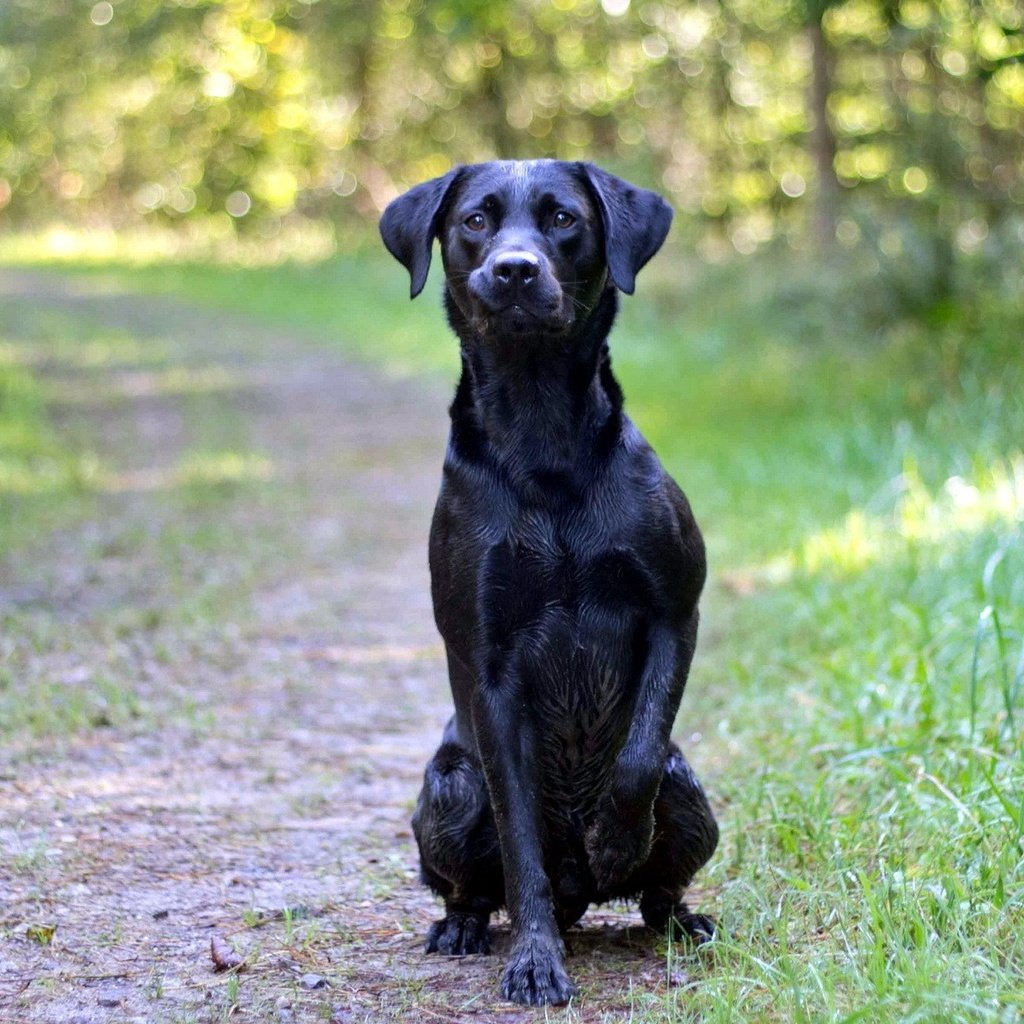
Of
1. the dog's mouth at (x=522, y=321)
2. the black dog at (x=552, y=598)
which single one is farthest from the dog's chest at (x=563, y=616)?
the dog's mouth at (x=522, y=321)

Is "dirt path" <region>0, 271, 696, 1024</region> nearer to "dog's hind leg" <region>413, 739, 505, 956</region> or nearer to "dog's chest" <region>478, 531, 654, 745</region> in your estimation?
"dog's hind leg" <region>413, 739, 505, 956</region>

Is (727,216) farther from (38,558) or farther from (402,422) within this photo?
(38,558)

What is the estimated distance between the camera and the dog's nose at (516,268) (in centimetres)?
309

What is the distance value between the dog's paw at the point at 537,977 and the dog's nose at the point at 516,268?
4.43 feet

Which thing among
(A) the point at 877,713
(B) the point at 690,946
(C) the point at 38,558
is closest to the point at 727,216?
(C) the point at 38,558

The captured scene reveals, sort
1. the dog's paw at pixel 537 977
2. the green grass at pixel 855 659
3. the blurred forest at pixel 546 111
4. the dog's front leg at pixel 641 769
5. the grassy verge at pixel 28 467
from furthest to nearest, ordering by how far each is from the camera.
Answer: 1. the blurred forest at pixel 546 111
2. the grassy verge at pixel 28 467
3. the dog's front leg at pixel 641 769
4. the dog's paw at pixel 537 977
5. the green grass at pixel 855 659

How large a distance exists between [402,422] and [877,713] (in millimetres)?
7100

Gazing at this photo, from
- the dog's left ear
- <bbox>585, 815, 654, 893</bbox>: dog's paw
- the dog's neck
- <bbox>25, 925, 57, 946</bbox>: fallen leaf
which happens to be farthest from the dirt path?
the dog's left ear

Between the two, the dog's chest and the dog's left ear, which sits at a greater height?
the dog's left ear

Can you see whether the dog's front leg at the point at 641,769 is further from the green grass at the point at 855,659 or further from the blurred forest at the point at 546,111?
the blurred forest at the point at 546,111

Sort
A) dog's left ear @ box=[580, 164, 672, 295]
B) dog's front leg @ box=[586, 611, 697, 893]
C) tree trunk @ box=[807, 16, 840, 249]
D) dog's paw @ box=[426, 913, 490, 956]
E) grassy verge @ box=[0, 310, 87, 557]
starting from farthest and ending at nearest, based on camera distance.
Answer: tree trunk @ box=[807, 16, 840, 249], grassy verge @ box=[0, 310, 87, 557], dog's left ear @ box=[580, 164, 672, 295], dog's paw @ box=[426, 913, 490, 956], dog's front leg @ box=[586, 611, 697, 893]

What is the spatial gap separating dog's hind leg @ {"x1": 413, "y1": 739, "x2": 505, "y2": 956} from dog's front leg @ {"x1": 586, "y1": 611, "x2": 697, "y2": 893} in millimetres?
263

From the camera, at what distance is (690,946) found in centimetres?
310

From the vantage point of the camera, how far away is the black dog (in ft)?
9.87
